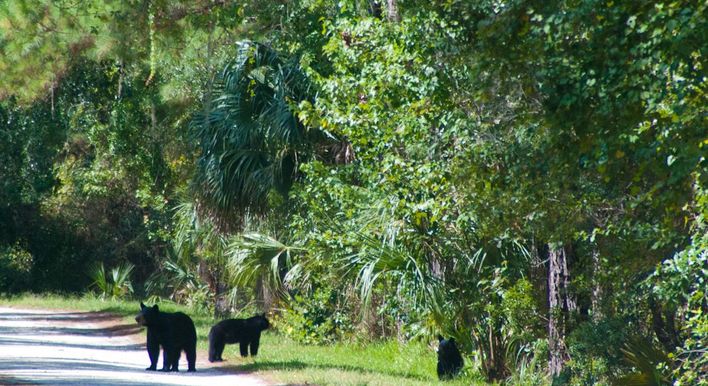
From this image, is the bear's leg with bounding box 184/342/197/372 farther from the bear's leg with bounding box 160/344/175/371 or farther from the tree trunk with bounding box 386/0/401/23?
the tree trunk with bounding box 386/0/401/23

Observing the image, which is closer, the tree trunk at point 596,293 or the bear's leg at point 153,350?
the tree trunk at point 596,293

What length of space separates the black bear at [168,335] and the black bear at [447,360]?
360 cm

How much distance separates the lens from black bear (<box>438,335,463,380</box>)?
16172 mm

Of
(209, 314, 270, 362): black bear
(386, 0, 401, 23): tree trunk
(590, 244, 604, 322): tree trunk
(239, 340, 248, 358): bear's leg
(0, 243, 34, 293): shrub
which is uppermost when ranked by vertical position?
(386, 0, 401, 23): tree trunk

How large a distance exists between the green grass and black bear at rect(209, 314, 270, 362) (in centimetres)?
23

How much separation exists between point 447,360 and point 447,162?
3536mm

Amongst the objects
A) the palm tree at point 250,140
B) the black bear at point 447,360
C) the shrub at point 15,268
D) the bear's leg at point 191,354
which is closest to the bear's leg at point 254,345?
the bear's leg at point 191,354

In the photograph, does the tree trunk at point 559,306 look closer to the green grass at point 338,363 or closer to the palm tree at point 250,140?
the green grass at point 338,363

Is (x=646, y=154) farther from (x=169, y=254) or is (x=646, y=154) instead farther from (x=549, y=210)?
(x=169, y=254)

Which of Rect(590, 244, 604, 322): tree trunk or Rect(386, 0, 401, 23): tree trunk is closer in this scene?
Rect(590, 244, 604, 322): tree trunk

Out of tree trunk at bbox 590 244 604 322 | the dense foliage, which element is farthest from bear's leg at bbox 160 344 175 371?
tree trunk at bbox 590 244 604 322

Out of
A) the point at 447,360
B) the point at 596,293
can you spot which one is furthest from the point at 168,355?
the point at 596,293

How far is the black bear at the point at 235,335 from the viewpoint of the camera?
58.2 feet

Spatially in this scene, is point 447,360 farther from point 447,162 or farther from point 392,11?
point 392,11
